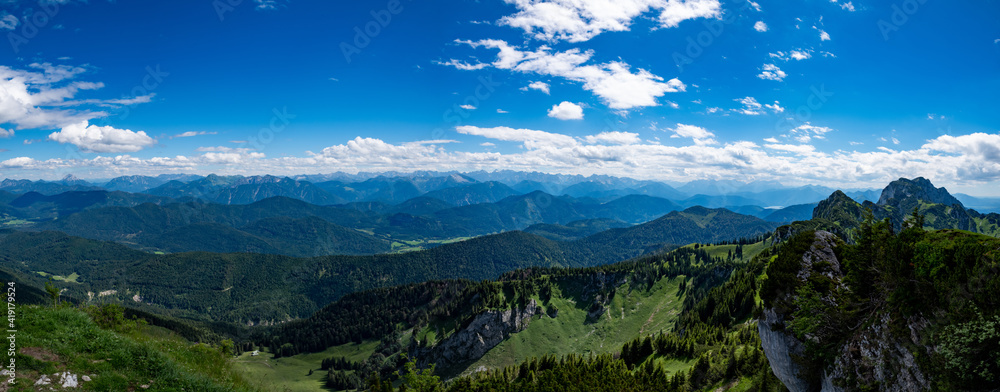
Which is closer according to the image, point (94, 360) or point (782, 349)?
point (94, 360)

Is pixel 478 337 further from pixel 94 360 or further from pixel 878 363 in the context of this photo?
pixel 878 363

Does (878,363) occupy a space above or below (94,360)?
below

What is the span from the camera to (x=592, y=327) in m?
161

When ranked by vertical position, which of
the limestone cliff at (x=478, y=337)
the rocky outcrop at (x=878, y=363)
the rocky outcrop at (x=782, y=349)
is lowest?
the limestone cliff at (x=478, y=337)

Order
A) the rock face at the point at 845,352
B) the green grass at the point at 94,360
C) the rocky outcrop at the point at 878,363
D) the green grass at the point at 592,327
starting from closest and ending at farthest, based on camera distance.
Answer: the green grass at the point at 94,360 → the rocky outcrop at the point at 878,363 → the rock face at the point at 845,352 → the green grass at the point at 592,327

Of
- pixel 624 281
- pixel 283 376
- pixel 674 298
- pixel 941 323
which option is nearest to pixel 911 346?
pixel 941 323

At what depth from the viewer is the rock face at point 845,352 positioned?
81.0 ft

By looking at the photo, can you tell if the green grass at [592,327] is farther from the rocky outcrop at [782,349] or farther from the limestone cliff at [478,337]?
the rocky outcrop at [782,349]

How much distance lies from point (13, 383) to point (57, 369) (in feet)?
6.83

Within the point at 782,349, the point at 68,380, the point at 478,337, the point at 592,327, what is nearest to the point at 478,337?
the point at 478,337

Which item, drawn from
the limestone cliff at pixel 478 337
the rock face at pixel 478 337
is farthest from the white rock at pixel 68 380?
the rock face at pixel 478 337

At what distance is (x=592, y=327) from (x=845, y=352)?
13899 centimetres

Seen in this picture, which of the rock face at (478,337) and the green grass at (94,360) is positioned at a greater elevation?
the green grass at (94,360)

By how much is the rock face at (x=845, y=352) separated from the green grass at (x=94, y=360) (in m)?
45.3
